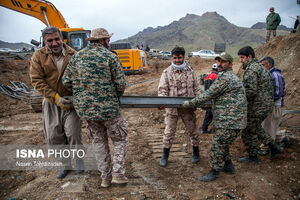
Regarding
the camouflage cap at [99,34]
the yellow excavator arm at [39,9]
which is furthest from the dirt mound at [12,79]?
the camouflage cap at [99,34]

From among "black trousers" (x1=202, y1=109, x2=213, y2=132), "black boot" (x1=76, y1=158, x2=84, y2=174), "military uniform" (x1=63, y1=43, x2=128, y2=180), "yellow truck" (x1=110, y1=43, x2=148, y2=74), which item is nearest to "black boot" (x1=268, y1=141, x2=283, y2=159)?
"black trousers" (x1=202, y1=109, x2=213, y2=132)

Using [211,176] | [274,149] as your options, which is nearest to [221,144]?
[211,176]

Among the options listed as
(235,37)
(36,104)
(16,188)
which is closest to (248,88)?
(16,188)

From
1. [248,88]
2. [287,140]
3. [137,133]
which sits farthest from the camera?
[137,133]

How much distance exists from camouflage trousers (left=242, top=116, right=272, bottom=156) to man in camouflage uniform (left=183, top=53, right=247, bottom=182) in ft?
2.32

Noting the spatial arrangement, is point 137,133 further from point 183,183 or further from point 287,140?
point 287,140

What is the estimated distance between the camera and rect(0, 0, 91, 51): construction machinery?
9.16 meters

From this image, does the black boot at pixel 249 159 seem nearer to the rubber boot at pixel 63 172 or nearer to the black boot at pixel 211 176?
the black boot at pixel 211 176

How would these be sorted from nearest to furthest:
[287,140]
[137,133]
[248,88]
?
[248,88], [287,140], [137,133]

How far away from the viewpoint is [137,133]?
552 cm

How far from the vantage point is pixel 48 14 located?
9719mm

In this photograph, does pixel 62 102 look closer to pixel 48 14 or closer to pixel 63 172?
pixel 63 172

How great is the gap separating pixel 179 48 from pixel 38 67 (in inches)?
87.4

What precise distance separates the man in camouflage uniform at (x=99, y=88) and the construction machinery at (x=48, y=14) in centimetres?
719
